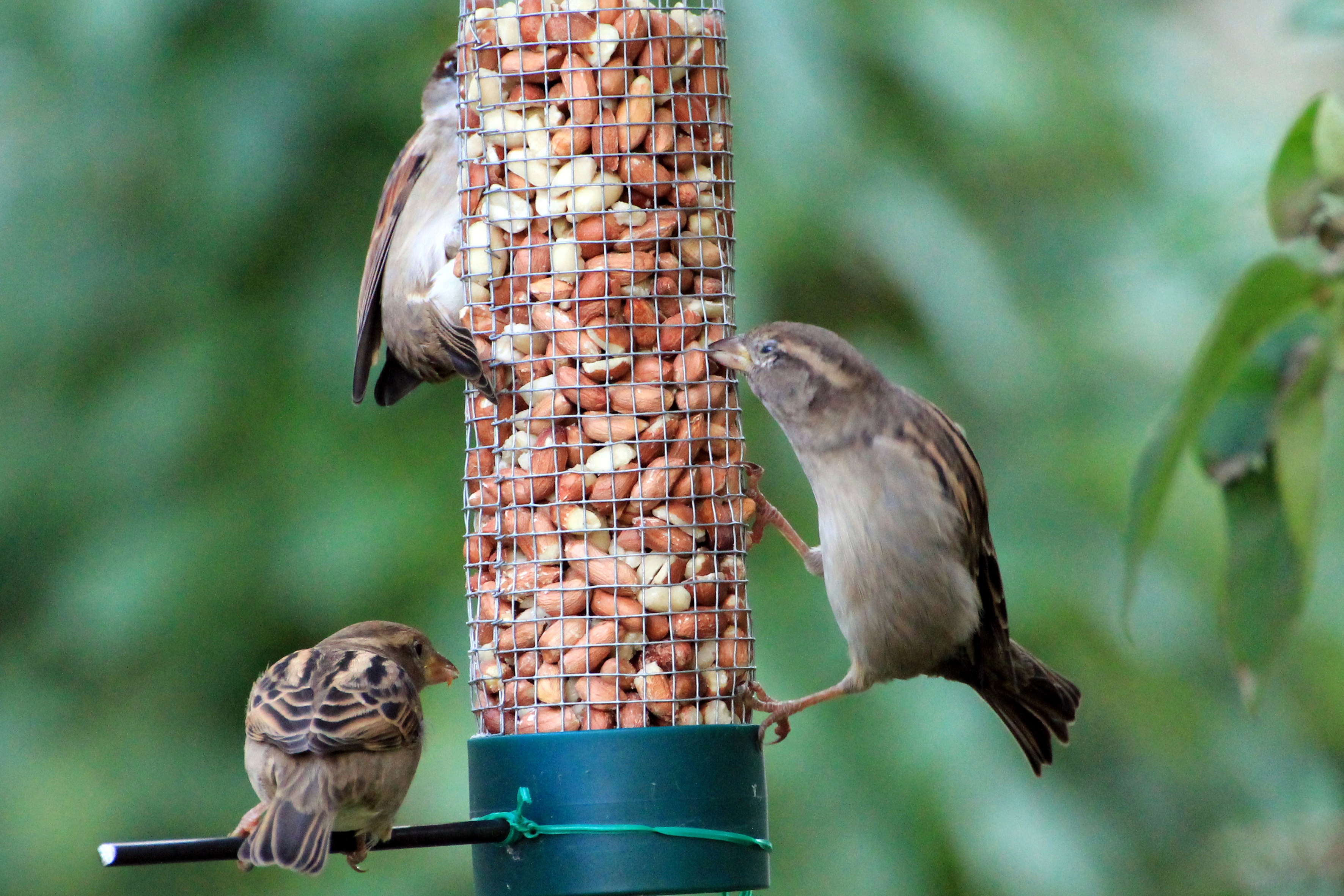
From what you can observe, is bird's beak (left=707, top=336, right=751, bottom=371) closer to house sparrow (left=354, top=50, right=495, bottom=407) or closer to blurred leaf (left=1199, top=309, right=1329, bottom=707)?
house sparrow (left=354, top=50, right=495, bottom=407)

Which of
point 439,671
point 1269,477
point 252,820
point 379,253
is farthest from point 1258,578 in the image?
point 379,253

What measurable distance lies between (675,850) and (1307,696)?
2047 mm

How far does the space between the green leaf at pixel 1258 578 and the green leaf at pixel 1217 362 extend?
0.15 feet

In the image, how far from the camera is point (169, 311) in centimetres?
456

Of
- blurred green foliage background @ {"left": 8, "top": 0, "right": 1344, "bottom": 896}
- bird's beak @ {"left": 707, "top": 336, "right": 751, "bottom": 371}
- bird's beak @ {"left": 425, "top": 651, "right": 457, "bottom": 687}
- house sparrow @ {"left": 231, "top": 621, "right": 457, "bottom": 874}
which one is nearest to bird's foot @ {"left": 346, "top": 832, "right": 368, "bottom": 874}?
house sparrow @ {"left": 231, "top": 621, "right": 457, "bottom": 874}

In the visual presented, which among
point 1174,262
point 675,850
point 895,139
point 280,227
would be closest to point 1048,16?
point 895,139

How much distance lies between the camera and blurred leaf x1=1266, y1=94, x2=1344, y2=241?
35.4 inches

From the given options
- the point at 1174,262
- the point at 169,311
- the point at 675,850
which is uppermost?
the point at 169,311

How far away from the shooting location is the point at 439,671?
12.5 ft

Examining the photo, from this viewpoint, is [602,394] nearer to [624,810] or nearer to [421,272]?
[421,272]

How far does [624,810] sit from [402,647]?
3.09ft

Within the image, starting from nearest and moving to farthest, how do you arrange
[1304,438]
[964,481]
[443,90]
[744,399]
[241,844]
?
[1304,438] < [241,844] < [964,481] < [443,90] < [744,399]

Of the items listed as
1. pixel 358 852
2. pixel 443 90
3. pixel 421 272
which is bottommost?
pixel 358 852

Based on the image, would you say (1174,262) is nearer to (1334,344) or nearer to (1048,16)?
(1334,344)
